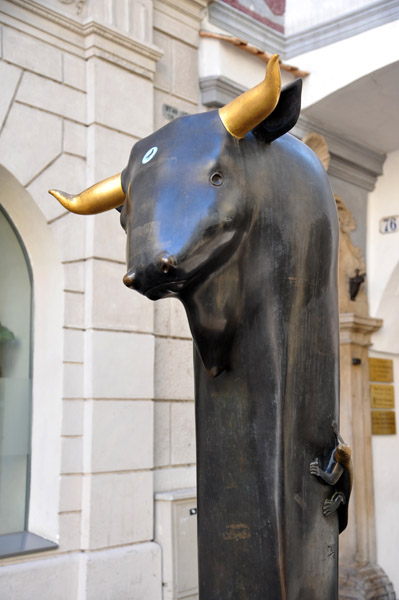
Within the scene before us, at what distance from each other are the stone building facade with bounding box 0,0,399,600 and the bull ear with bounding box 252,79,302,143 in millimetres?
3238

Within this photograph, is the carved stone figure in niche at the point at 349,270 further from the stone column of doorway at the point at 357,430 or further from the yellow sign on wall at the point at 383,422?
the yellow sign on wall at the point at 383,422

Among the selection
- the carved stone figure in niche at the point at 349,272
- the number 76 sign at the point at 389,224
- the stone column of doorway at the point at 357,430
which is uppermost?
the number 76 sign at the point at 389,224

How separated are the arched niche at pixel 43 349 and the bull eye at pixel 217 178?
130 inches

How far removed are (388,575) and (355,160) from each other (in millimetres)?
4314

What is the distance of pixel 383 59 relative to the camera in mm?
5691

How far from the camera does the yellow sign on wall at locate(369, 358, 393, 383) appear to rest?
284 inches

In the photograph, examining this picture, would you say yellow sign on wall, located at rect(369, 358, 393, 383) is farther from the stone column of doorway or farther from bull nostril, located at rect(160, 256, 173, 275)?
bull nostril, located at rect(160, 256, 173, 275)

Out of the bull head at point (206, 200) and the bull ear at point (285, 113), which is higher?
the bull ear at point (285, 113)

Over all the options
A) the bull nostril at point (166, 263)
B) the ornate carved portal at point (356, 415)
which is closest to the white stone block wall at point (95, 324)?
the ornate carved portal at point (356, 415)

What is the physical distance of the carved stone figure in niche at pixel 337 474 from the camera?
141cm

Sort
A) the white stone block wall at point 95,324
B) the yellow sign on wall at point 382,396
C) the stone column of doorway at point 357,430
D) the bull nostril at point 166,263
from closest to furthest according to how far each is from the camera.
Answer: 1. the bull nostril at point 166,263
2. the white stone block wall at point 95,324
3. the stone column of doorway at point 357,430
4. the yellow sign on wall at point 382,396

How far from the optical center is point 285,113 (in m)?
1.37

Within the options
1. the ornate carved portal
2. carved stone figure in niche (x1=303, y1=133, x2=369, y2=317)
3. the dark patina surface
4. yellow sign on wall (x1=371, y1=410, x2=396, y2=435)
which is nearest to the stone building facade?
the ornate carved portal

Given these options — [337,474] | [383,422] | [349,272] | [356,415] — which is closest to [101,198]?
[337,474]
